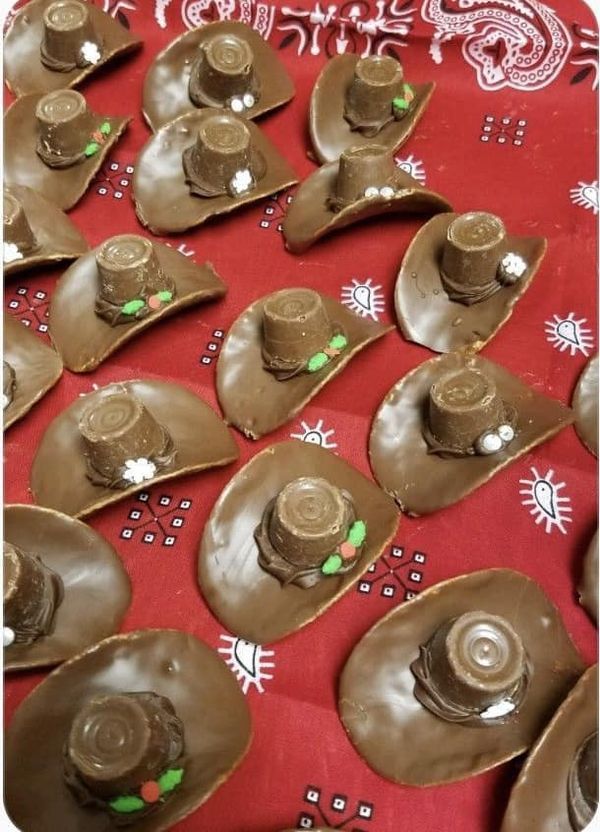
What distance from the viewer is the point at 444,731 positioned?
176 centimetres

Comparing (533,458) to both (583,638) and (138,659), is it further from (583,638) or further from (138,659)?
(138,659)

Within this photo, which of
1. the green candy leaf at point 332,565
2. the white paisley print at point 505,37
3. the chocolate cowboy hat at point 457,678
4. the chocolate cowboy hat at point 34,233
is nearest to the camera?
the chocolate cowboy hat at point 457,678

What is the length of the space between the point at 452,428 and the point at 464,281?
1.82 feet

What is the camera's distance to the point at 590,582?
1.91m

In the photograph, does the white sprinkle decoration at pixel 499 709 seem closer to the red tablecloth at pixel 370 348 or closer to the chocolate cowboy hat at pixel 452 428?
the red tablecloth at pixel 370 348

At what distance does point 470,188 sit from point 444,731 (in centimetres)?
186

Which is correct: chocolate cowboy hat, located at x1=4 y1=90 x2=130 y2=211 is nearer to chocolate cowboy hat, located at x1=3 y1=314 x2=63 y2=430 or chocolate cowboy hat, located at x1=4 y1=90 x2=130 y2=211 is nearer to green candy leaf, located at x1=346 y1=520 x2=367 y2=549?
chocolate cowboy hat, located at x1=3 y1=314 x2=63 y2=430

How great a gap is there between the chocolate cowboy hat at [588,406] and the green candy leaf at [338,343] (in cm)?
65

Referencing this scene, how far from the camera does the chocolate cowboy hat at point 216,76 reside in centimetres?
294

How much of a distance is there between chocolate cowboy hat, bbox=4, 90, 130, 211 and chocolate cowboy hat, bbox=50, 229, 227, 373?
0.45m

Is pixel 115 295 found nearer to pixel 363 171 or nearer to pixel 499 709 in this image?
pixel 363 171

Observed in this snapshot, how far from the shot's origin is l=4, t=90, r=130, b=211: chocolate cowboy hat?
2.81m

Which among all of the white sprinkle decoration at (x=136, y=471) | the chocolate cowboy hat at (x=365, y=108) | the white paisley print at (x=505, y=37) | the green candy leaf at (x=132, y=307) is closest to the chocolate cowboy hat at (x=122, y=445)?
the white sprinkle decoration at (x=136, y=471)

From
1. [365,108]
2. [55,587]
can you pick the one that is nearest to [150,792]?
[55,587]
